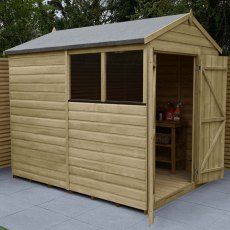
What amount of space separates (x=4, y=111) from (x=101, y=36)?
321 centimetres

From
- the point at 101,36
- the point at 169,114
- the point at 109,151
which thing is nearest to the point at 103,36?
the point at 101,36

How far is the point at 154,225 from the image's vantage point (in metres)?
5.06

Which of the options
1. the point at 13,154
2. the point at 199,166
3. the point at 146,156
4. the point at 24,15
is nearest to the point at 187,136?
the point at 199,166

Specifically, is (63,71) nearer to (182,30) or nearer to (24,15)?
(182,30)

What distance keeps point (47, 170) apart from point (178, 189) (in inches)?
94.5

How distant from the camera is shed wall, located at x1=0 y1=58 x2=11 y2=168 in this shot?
7.89 meters

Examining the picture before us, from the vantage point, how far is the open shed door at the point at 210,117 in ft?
20.9

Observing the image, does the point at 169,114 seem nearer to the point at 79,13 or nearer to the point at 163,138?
the point at 163,138

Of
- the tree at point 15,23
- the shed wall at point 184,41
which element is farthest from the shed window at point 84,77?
the tree at point 15,23

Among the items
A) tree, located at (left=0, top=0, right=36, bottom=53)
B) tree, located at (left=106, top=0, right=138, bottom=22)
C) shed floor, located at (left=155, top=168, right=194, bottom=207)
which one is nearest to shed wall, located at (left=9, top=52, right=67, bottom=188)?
shed floor, located at (left=155, top=168, right=194, bottom=207)

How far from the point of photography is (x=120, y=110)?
18.2 feet

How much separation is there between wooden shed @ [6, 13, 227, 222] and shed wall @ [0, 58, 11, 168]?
701mm

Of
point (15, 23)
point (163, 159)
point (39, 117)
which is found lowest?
point (163, 159)

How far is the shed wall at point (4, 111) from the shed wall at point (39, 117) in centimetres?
70
